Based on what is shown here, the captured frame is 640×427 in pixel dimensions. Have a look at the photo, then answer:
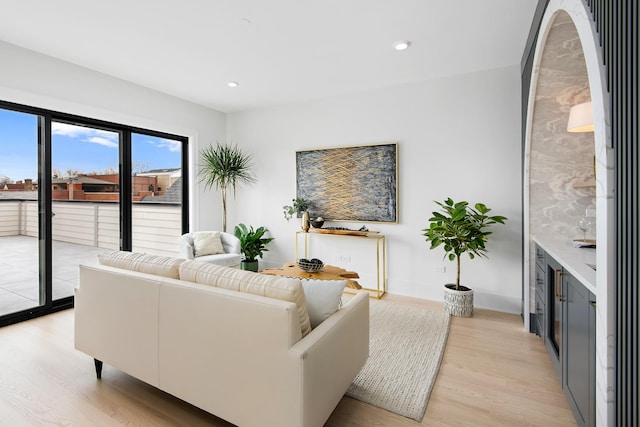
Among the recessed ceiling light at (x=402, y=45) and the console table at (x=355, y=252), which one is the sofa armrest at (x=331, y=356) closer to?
the console table at (x=355, y=252)

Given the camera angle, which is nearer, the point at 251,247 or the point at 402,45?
the point at 402,45

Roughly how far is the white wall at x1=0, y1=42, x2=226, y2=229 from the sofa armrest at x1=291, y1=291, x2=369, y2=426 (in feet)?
11.2

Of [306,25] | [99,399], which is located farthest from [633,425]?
[306,25]

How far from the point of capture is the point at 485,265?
362cm

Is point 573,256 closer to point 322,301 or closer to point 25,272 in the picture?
point 322,301

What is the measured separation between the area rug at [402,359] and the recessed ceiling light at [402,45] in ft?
8.89

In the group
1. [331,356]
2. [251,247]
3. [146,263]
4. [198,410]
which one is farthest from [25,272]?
[331,356]

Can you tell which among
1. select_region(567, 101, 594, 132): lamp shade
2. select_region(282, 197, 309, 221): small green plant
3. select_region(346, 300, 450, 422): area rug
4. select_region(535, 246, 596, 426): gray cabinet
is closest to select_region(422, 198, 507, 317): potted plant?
select_region(346, 300, 450, 422): area rug

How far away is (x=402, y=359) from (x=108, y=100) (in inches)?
167

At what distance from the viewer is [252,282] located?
5.26 feet

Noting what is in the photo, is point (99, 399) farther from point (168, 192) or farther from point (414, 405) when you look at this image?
point (168, 192)

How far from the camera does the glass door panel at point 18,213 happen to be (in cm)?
311

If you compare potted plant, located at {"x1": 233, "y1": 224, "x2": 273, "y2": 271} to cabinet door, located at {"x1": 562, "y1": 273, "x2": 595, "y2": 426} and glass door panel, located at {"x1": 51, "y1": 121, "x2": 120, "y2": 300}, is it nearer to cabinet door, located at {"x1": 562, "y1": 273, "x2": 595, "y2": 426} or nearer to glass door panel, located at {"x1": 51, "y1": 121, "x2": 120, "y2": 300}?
glass door panel, located at {"x1": 51, "y1": 121, "x2": 120, "y2": 300}

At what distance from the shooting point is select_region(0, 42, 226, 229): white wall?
9.98ft
